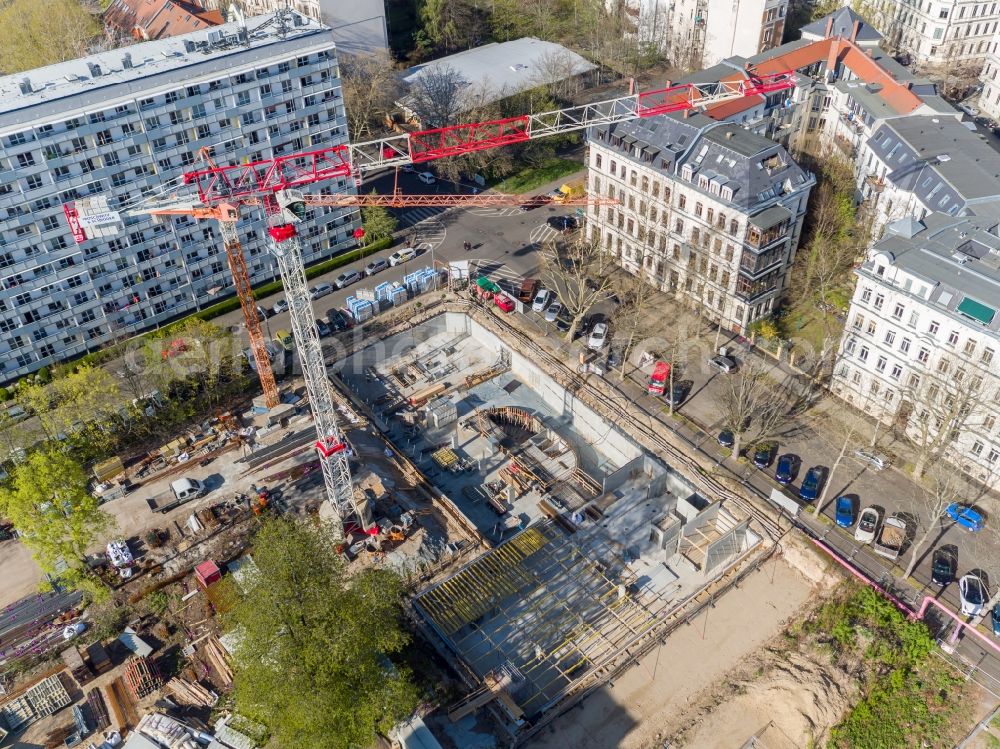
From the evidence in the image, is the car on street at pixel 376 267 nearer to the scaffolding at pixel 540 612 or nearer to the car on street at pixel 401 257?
the car on street at pixel 401 257

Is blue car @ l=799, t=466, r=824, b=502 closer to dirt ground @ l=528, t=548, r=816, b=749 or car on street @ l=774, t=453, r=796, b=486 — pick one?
car on street @ l=774, t=453, r=796, b=486

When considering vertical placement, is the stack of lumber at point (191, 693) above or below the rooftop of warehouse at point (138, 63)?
below

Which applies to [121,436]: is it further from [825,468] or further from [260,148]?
[825,468]

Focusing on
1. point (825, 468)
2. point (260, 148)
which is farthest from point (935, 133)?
point (260, 148)

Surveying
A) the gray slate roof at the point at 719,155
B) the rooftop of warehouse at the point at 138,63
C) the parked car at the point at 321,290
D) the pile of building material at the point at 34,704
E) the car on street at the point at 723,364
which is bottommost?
the pile of building material at the point at 34,704

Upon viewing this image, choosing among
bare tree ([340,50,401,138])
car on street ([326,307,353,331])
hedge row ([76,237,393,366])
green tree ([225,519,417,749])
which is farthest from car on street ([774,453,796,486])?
bare tree ([340,50,401,138])

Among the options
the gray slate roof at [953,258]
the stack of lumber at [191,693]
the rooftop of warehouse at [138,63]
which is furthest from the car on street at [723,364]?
the rooftop of warehouse at [138,63]
